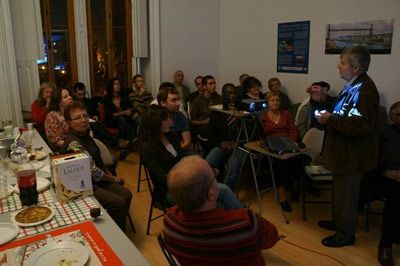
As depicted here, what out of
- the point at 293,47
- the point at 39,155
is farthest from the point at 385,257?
the point at 293,47

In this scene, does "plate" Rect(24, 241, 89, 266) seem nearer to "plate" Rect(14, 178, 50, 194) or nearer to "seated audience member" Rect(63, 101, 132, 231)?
"plate" Rect(14, 178, 50, 194)

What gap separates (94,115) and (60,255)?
4.43 m

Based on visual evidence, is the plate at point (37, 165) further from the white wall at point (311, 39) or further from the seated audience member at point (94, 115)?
the white wall at point (311, 39)

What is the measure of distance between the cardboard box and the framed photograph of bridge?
3957 millimetres

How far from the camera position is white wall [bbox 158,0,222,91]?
20.6 feet

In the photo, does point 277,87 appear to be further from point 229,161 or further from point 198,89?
Answer: point 229,161

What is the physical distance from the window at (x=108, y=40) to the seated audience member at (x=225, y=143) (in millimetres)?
3171

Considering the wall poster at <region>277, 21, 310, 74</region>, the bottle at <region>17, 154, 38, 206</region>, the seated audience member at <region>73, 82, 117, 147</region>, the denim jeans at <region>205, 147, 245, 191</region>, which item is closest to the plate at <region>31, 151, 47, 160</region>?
the bottle at <region>17, 154, 38, 206</region>

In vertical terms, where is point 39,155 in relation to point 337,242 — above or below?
above

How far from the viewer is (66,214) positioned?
1887mm

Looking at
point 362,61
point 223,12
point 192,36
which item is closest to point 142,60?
point 192,36

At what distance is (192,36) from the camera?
21.6ft

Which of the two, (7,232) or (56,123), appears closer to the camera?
(7,232)

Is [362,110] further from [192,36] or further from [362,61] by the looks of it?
[192,36]
